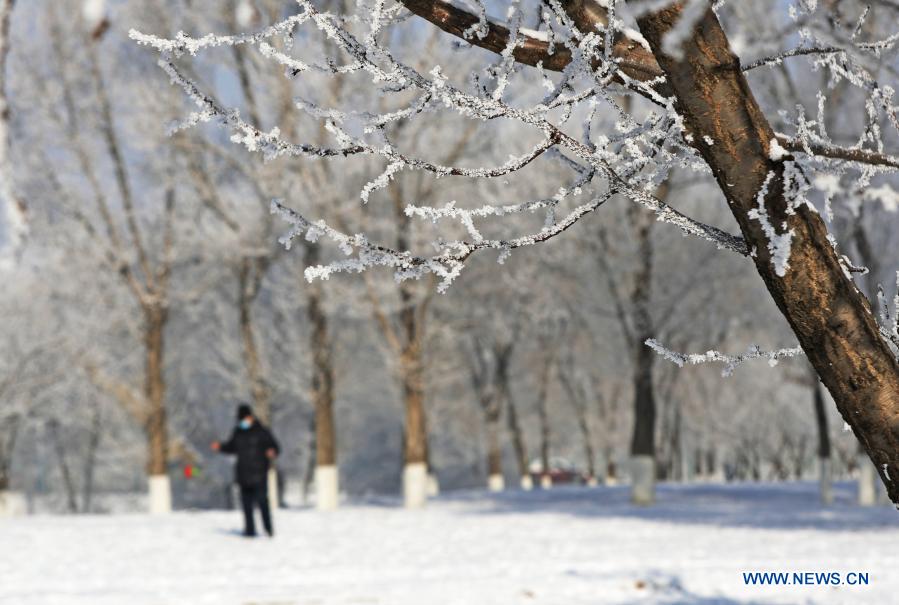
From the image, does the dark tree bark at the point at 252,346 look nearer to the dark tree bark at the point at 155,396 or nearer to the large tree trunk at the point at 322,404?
the dark tree bark at the point at 155,396

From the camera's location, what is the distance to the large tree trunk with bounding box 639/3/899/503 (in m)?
2.88

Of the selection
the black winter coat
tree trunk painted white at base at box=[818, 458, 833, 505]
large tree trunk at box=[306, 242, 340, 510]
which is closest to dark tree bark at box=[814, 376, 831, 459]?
tree trunk painted white at base at box=[818, 458, 833, 505]

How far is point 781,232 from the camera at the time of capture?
9.66 feet

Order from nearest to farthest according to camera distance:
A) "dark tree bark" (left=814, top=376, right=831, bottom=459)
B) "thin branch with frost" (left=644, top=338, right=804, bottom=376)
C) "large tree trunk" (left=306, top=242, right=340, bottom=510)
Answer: "thin branch with frost" (left=644, top=338, right=804, bottom=376)
"dark tree bark" (left=814, top=376, right=831, bottom=459)
"large tree trunk" (left=306, top=242, right=340, bottom=510)

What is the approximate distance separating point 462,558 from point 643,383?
10.1m

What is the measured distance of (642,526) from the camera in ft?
46.1

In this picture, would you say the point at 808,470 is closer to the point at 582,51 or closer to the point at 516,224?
the point at 516,224

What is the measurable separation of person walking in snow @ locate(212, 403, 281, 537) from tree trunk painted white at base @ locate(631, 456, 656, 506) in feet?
27.6

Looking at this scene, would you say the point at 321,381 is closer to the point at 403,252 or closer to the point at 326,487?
the point at 326,487

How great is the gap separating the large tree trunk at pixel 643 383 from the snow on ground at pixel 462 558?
4.00 ft

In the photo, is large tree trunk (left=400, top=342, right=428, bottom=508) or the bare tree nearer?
the bare tree

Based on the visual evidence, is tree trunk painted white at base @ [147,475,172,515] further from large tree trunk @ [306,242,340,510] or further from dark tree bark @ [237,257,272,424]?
large tree trunk @ [306,242,340,510]

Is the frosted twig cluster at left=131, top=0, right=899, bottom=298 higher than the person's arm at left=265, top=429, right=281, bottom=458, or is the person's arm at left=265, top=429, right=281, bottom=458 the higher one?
the frosted twig cluster at left=131, top=0, right=899, bottom=298

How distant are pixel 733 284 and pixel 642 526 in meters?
12.7
